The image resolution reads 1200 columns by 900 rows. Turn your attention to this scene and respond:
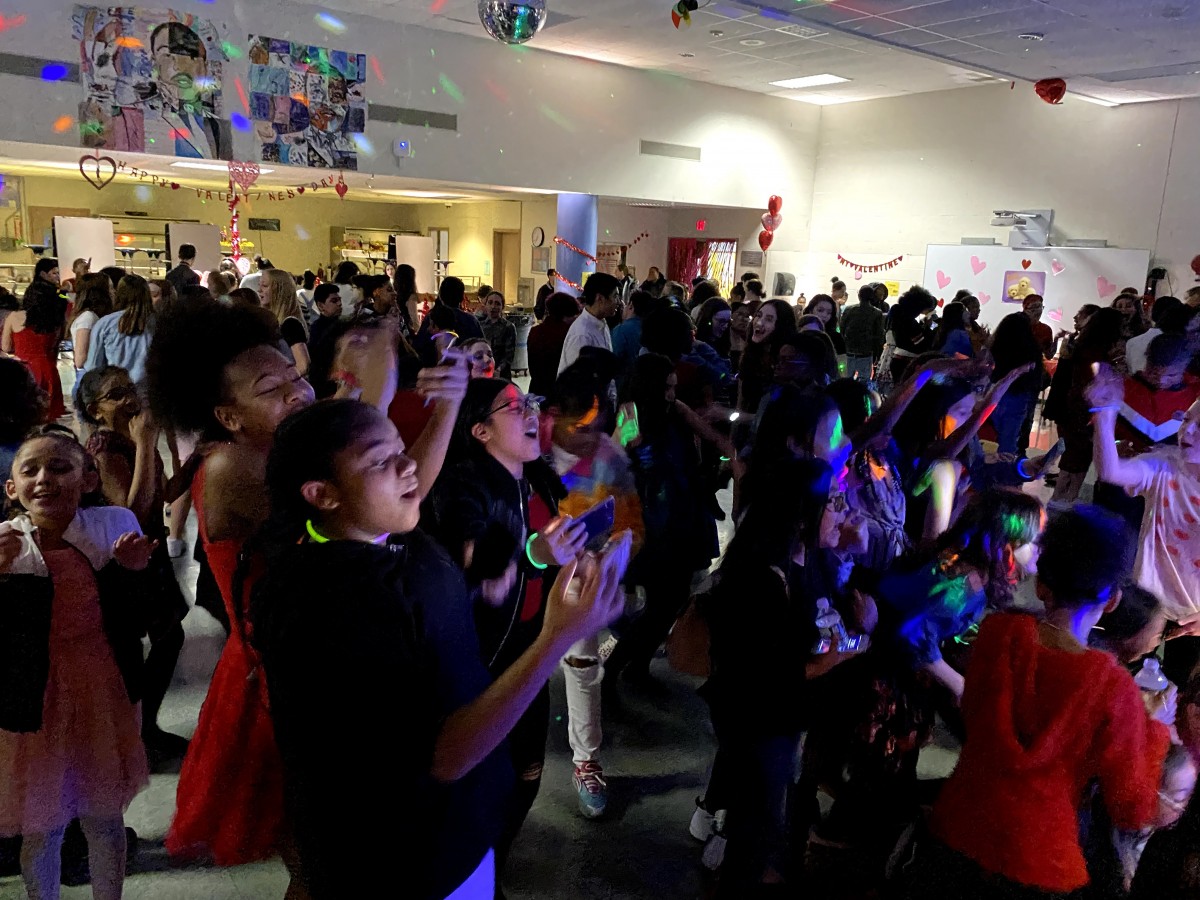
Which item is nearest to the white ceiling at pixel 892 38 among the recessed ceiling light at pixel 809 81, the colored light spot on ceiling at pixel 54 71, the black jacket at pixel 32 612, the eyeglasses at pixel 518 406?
the recessed ceiling light at pixel 809 81

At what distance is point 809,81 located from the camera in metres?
11.1

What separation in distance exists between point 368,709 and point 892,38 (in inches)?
370

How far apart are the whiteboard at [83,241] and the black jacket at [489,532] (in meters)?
10.5

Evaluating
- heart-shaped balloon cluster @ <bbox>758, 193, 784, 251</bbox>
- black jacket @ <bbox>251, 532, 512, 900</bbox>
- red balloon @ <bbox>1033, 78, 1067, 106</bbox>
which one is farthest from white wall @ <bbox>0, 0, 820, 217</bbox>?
black jacket @ <bbox>251, 532, 512, 900</bbox>

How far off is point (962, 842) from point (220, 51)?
8920 mm

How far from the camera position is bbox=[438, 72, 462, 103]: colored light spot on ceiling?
9.34 metres

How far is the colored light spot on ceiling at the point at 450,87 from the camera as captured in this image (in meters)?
9.34

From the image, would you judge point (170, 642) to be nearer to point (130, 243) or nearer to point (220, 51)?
point (220, 51)

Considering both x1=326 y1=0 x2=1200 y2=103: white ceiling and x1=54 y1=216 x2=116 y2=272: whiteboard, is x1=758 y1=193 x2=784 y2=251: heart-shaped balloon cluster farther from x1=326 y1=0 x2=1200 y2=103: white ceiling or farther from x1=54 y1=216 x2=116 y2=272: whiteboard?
x1=54 y1=216 x2=116 y2=272: whiteboard

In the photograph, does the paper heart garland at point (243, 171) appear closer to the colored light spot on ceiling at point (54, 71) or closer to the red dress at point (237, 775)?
the colored light spot on ceiling at point (54, 71)

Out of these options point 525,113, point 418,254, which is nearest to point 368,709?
point 525,113

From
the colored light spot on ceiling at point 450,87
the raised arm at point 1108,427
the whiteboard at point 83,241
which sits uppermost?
the colored light spot on ceiling at point 450,87

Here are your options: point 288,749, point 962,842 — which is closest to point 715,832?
point 962,842

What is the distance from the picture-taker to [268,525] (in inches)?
46.9
